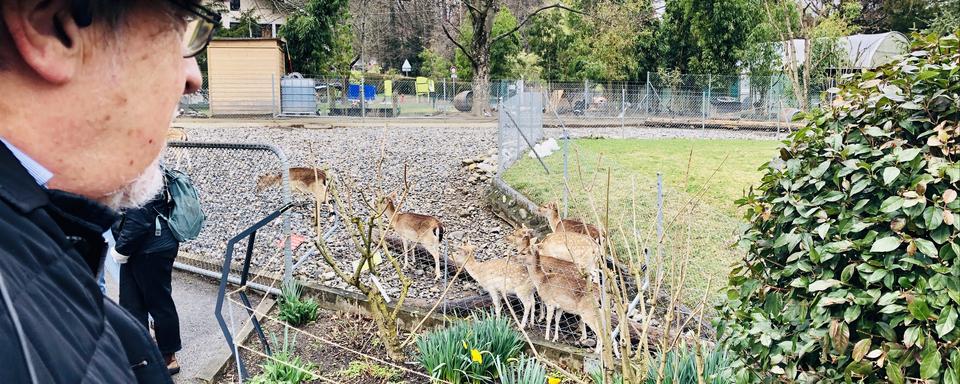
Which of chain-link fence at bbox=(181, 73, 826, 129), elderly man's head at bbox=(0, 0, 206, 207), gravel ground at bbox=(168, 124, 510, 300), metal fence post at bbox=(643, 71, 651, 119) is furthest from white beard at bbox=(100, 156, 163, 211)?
metal fence post at bbox=(643, 71, 651, 119)

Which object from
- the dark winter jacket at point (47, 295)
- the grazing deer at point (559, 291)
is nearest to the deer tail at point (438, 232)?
the grazing deer at point (559, 291)

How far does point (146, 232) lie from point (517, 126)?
10204mm

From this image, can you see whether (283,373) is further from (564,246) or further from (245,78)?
(245,78)

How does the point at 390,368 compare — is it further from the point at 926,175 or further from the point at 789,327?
the point at 926,175

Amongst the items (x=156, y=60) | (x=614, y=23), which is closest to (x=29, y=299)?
(x=156, y=60)

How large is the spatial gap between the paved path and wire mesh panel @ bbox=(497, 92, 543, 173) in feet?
23.7

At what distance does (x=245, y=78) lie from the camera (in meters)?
→ 26.6

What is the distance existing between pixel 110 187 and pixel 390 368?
3.79 m

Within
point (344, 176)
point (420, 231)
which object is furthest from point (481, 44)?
point (344, 176)

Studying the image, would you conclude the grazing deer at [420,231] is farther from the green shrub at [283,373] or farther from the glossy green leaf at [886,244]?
the glossy green leaf at [886,244]

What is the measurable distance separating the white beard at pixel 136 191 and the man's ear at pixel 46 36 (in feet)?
0.97

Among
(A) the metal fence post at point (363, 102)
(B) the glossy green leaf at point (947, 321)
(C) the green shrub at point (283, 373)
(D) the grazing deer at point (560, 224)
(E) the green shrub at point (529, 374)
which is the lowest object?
(C) the green shrub at point (283, 373)

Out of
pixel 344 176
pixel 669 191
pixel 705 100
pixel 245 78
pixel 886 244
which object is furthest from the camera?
pixel 705 100

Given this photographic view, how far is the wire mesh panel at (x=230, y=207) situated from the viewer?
7.54 metres
